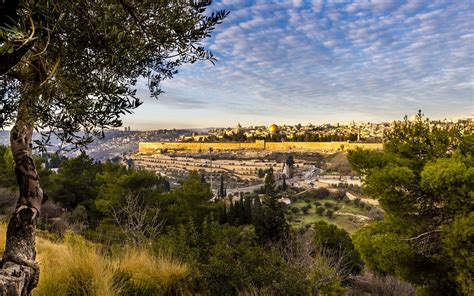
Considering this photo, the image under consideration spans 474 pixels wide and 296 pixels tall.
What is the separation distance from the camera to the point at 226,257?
4422 mm

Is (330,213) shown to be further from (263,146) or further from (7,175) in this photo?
(263,146)

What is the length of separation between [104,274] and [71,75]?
203cm

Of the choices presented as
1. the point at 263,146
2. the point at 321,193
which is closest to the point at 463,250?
the point at 321,193

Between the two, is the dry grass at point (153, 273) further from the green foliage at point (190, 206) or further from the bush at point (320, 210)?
the bush at point (320, 210)

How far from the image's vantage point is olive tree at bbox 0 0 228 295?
217 centimetres

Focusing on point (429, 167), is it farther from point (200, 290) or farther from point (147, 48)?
point (147, 48)

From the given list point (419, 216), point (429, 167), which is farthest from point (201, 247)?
Answer: point (419, 216)

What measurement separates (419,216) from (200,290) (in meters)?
6.86

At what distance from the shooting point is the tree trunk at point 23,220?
7.36ft

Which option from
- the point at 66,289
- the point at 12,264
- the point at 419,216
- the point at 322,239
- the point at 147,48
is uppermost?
the point at 147,48

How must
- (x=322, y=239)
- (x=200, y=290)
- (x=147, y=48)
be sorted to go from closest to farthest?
(x=147, y=48) → (x=200, y=290) → (x=322, y=239)

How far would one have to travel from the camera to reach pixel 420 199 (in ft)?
28.5

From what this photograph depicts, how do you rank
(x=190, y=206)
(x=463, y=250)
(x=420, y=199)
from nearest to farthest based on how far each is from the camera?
(x=463, y=250) < (x=420, y=199) < (x=190, y=206)

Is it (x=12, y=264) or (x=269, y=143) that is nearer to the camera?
(x=12, y=264)
